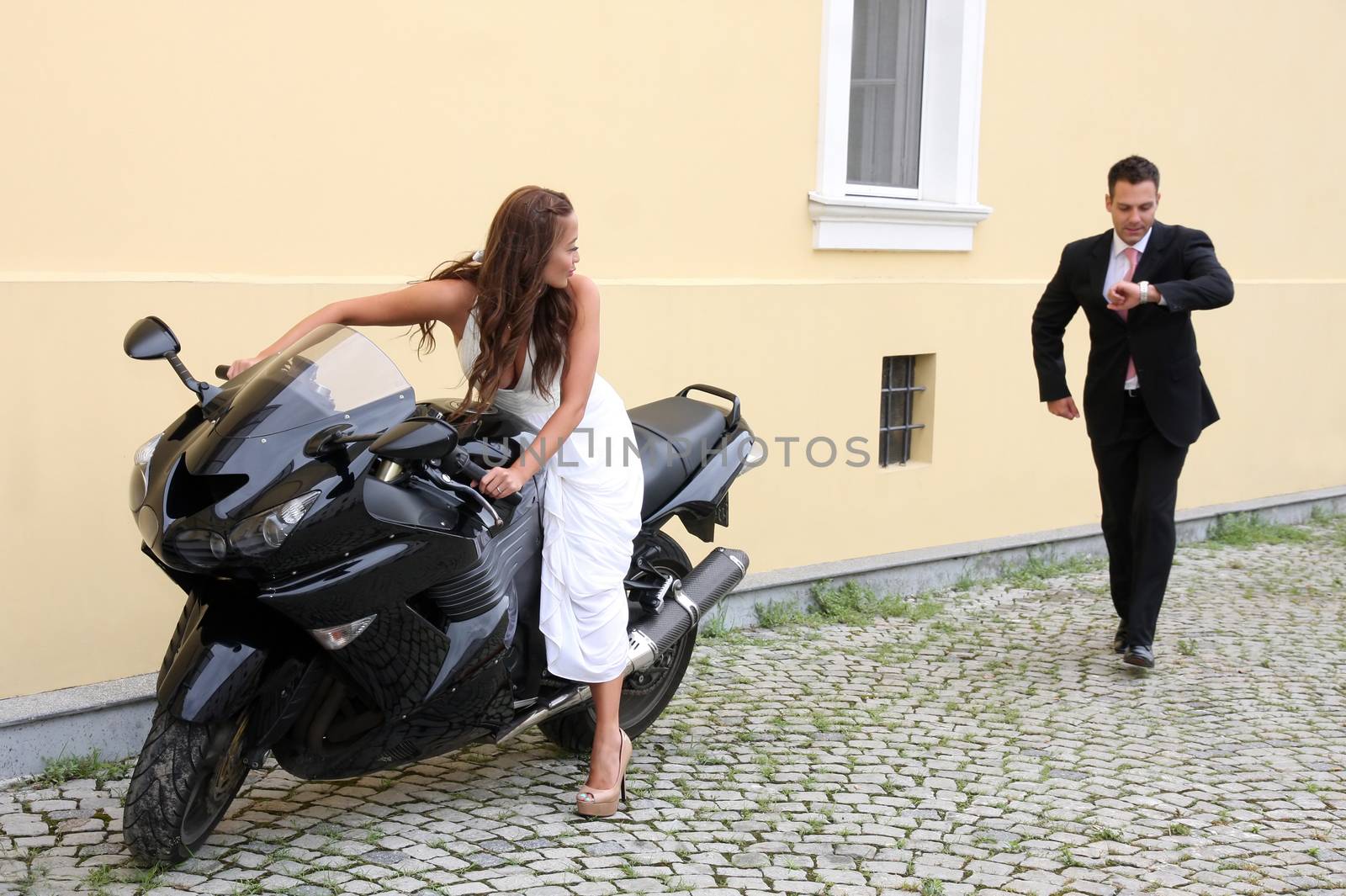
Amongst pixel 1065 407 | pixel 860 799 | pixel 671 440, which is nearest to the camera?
pixel 860 799

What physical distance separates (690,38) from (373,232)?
1752 millimetres

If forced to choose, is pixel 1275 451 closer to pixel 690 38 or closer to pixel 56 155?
pixel 690 38

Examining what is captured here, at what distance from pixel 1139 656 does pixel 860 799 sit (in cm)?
190

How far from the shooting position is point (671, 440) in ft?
14.1

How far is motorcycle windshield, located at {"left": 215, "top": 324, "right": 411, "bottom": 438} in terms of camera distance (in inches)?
122

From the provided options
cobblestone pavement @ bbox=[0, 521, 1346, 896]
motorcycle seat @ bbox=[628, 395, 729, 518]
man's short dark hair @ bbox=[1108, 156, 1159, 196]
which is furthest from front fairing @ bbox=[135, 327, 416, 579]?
man's short dark hair @ bbox=[1108, 156, 1159, 196]

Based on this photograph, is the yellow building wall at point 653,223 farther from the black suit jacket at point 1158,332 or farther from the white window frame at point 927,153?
the black suit jacket at point 1158,332

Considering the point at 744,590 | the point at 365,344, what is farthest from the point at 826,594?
the point at 365,344

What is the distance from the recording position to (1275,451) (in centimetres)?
909

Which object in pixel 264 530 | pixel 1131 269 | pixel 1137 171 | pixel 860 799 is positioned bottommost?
pixel 860 799

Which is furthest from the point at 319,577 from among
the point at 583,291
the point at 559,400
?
the point at 583,291

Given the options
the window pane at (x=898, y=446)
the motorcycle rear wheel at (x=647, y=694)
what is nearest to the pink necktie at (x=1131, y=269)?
the window pane at (x=898, y=446)

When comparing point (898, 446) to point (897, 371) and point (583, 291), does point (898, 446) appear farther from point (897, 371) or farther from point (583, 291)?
point (583, 291)

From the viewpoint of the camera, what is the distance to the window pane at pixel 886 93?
23.1 feet
